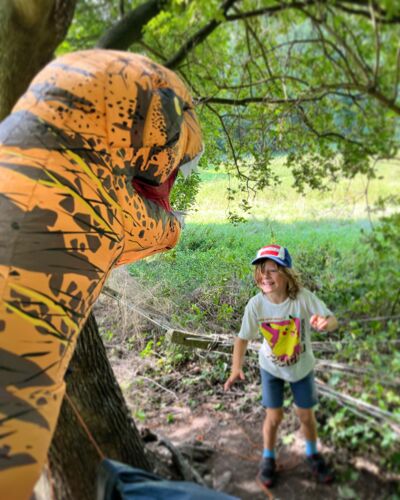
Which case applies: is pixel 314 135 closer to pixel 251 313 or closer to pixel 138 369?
pixel 251 313

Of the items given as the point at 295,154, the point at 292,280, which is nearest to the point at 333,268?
the point at 292,280

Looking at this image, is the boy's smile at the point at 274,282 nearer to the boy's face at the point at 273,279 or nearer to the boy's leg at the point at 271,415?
the boy's face at the point at 273,279

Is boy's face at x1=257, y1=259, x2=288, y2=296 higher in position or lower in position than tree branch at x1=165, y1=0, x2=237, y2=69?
lower

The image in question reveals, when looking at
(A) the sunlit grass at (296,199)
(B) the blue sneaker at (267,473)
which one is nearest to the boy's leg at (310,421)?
(B) the blue sneaker at (267,473)

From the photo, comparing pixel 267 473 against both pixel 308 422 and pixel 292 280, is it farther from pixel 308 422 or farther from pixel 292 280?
pixel 292 280

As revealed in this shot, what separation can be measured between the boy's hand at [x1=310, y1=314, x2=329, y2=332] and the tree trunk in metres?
0.72

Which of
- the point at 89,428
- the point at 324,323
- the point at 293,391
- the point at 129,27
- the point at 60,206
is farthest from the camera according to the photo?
the point at 89,428

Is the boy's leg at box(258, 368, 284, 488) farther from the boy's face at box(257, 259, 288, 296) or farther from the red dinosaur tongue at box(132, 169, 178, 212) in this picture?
the red dinosaur tongue at box(132, 169, 178, 212)

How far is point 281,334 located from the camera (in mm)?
1191

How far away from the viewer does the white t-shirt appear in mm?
1135

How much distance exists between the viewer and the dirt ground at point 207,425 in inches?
38.2

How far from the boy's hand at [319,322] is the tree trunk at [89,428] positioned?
0.72 metres

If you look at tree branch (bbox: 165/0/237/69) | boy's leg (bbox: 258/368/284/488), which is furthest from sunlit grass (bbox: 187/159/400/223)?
boy's leg (bbox: 258/368/284/488)

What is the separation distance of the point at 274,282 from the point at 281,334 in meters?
0.14
